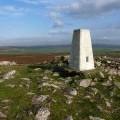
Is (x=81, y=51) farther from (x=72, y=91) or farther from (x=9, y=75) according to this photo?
(x=9, y=75)

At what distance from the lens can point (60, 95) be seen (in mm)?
22188

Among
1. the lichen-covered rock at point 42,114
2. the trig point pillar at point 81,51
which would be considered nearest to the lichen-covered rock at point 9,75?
the trig point pillar at point 81,51

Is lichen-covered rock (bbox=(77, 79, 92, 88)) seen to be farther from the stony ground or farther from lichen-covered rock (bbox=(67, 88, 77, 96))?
lichen-covered rock (bbox=(67, 88, 77, 96))

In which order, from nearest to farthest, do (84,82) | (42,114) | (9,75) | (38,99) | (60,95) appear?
(42,114) < (38,99) < (60,95) < (84,82) < (9,75)

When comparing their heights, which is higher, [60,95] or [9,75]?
[9,75]

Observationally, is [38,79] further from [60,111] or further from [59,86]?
[60,111]

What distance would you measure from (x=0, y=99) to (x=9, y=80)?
4134 mm

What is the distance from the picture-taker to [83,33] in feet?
90.1

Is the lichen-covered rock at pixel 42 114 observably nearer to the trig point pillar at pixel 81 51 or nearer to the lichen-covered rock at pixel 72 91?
the lichen-covered rock at pixel 72 91

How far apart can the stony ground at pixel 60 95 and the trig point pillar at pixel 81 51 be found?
0.90 meters

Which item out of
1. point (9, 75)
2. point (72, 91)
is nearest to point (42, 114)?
point (72, 91)

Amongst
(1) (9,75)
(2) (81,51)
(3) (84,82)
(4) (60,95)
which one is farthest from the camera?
(2) (81,51)

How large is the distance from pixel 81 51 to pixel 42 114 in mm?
9543

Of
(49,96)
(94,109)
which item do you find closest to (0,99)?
(49,96)
